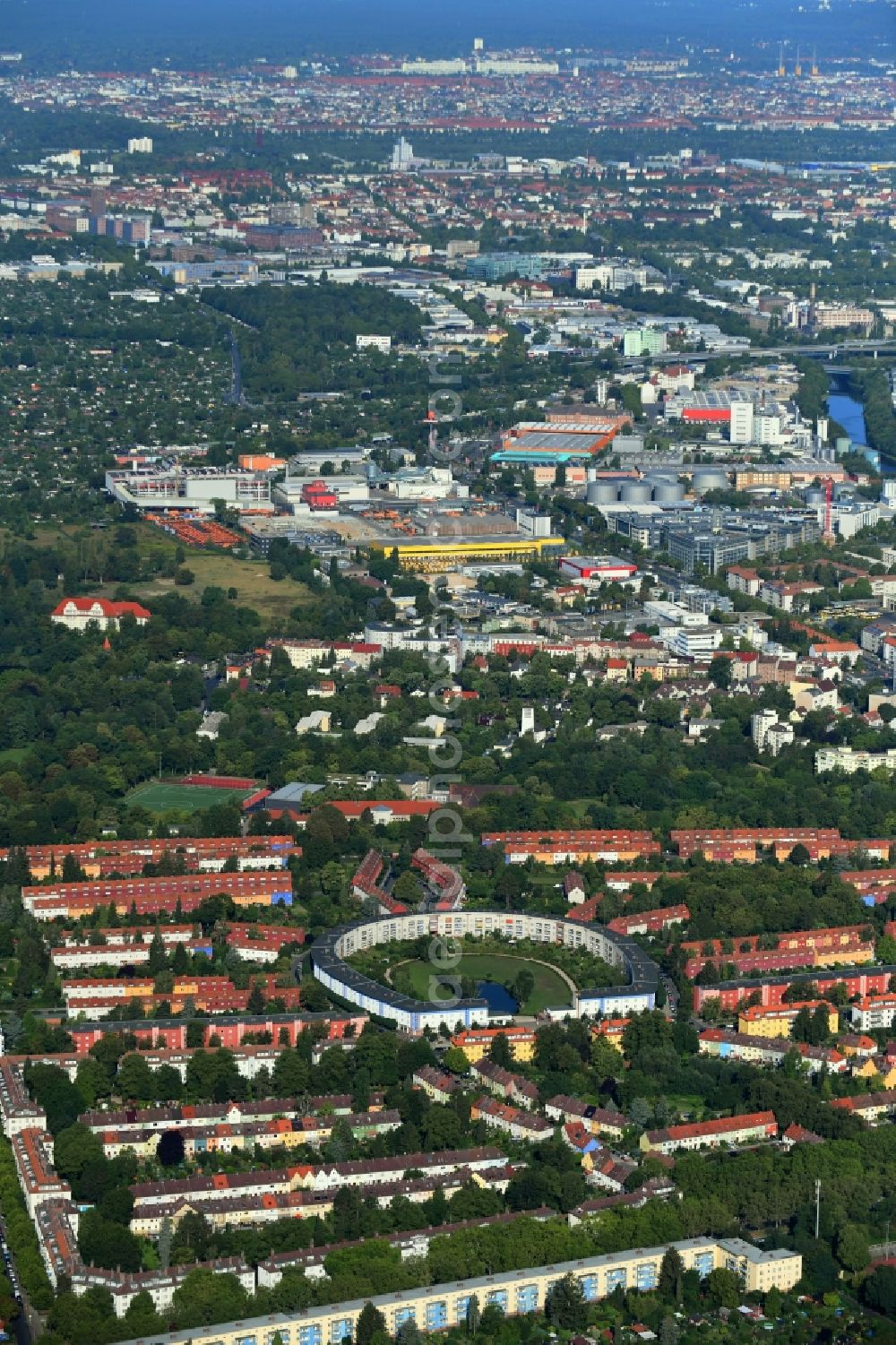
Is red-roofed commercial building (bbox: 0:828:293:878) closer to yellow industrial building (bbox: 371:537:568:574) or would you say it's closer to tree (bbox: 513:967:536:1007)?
tree (bbox: 513:967:536:1007)

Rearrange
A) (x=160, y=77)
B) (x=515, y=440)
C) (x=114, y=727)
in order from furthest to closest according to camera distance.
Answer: (x=160, y=77), (x=515, y=440), (x=114, y=727)

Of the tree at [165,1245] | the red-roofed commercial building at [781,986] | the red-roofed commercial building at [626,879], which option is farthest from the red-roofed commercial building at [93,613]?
the tree at [165,1245]

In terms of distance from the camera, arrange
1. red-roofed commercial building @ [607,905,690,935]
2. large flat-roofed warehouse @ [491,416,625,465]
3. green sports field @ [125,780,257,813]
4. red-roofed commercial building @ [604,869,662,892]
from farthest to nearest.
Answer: large flat-roofed warehouse @ [491,416,625,465]
green sports field @ [125,780,257,813]
red-roofed commercial building @ [604,869,662,892]
red-roofed commercial building @ [607,905,690,935]

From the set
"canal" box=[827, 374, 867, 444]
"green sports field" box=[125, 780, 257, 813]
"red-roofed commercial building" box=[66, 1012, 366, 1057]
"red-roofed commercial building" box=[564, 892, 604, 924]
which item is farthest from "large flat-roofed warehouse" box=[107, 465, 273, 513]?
"red-roofed commercial building" box=[66, 1012, 366, 1057]

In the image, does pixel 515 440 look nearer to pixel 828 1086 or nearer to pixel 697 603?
pixel 697 603

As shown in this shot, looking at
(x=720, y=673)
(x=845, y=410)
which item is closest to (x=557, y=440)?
(x=845, y=410)

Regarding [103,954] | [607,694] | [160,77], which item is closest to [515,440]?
[607,694]
